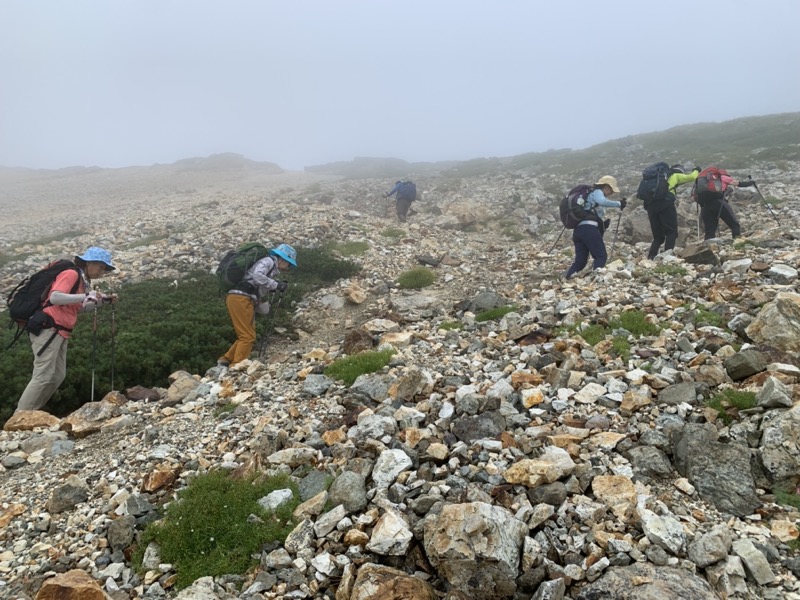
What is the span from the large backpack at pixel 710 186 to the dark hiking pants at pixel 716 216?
183 millimetres

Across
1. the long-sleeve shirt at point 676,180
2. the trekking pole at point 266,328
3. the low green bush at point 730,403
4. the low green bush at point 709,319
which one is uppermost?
the long-sleeve shirt at point 676,180

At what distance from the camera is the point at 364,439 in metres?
5.88

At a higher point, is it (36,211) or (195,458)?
(36,211)


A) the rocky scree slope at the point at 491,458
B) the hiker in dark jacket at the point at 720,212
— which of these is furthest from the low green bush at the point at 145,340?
the hiker in dark jacket at the point at 720,212

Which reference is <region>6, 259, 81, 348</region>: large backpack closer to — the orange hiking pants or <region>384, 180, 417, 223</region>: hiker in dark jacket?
the orange hiking pants

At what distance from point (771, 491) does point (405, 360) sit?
205 inches

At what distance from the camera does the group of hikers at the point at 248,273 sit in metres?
8.76

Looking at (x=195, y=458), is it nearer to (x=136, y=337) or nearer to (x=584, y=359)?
(x=584, y=359)

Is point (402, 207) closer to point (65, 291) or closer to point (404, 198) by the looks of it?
point (404, 198)

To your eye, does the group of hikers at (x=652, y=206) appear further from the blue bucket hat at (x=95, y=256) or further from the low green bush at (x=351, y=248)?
the blue bucket hat at (x=95, y=256)

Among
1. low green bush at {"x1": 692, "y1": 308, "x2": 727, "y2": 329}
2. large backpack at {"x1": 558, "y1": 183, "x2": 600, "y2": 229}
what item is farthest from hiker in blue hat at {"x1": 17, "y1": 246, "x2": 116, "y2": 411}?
large backpack at {"x1": 558, "y1": 183, "x2": 600, "y2": 229}

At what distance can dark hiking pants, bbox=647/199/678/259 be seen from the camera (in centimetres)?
1348

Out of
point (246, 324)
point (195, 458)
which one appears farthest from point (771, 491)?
point (246, 324)

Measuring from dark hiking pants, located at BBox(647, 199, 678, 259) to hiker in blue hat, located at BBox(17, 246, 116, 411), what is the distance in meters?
14.3
